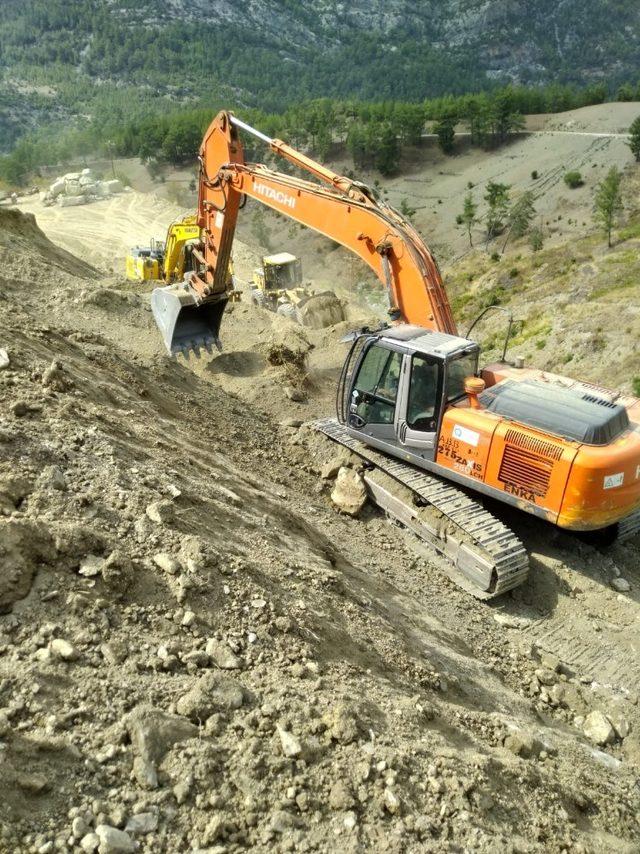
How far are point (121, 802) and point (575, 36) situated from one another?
20515 centimetres

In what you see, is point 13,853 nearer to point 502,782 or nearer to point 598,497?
point 502,782

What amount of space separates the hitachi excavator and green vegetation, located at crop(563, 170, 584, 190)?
5275 cm

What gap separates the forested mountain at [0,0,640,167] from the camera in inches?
4692

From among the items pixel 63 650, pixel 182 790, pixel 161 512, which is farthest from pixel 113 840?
pixel 161 512

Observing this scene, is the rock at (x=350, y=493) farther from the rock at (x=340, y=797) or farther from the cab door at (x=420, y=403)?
the rock at (x=340, y=797)

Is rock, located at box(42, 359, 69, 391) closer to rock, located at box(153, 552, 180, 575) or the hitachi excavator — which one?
rock, located at box(153, 552, 180, 575)

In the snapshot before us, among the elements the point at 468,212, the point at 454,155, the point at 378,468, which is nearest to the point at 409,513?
the point at 378,468

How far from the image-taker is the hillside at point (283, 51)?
122812mm


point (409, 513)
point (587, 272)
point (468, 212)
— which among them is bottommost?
point (468, 212)

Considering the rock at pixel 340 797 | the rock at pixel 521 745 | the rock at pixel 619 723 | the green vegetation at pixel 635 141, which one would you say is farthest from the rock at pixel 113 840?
the green vegetation at pixel 635 141

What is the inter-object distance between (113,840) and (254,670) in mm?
1344

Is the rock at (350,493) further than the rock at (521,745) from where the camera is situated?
Yes

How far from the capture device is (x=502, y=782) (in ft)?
13.5

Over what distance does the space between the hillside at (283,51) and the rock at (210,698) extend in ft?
371
